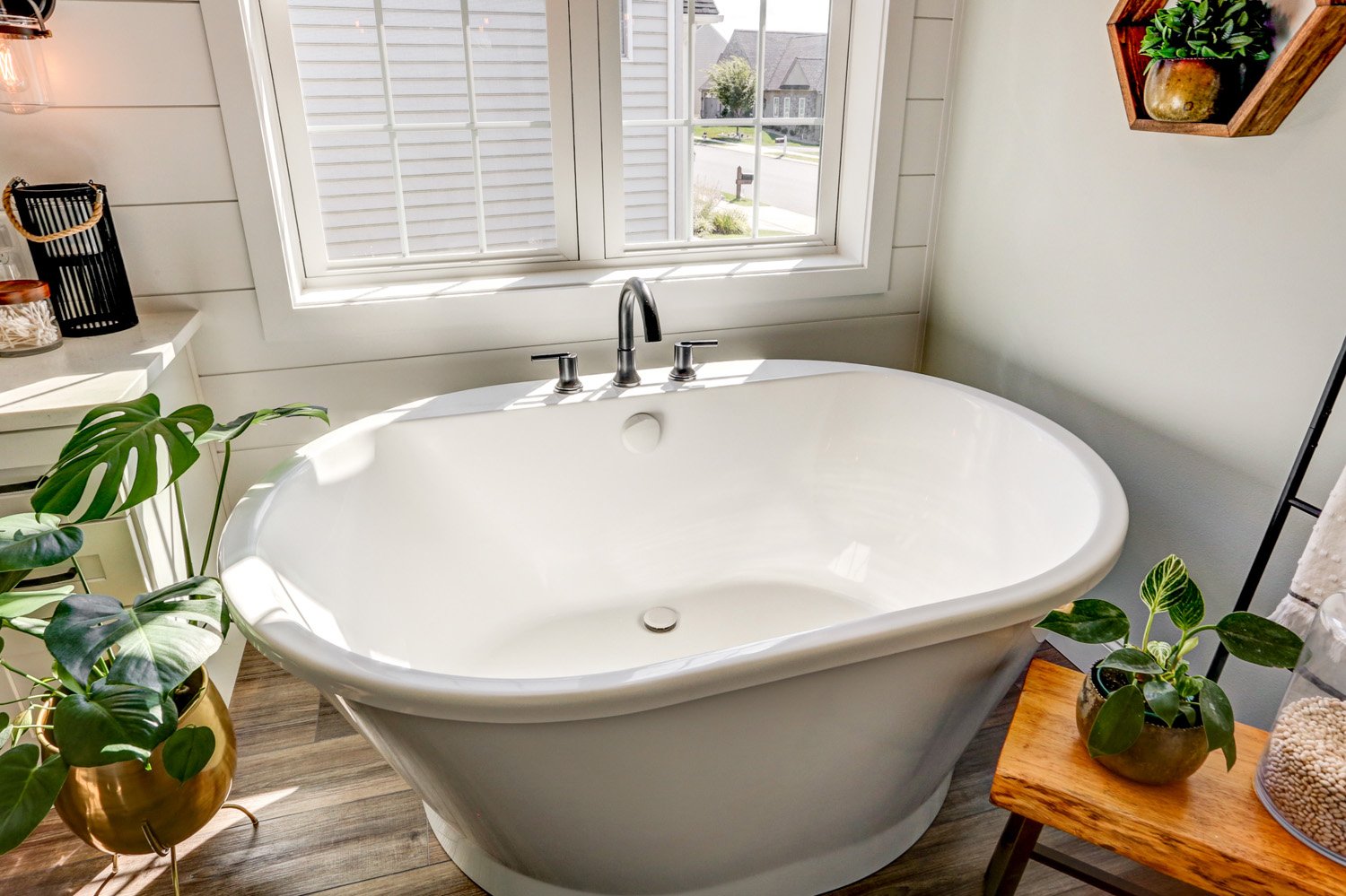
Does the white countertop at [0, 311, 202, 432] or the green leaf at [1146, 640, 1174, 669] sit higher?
the white countertop at [0, 311, 202, 432]

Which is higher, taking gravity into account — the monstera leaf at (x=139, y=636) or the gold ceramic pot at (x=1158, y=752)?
the monstera leaf at (x=139, y=636)

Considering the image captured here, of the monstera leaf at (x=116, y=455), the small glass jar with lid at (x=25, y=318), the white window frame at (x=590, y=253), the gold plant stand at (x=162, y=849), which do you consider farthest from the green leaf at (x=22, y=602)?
the white window frame at (x=590, y=253)

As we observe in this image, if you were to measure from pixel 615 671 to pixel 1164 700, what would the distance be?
688mm

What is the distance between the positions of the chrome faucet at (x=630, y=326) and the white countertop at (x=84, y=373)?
85 centimetres

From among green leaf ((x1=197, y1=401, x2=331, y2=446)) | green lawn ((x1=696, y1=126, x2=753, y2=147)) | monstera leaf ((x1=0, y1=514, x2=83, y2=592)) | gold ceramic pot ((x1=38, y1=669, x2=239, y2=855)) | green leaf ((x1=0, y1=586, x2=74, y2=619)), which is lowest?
gold ceramic pot ((x1=38, y1=669, x2=239, y2=855))

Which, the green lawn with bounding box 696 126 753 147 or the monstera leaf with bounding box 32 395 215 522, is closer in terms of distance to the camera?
the monstera leaf with bounding box 32 395 215 522

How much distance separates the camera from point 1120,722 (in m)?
1.08

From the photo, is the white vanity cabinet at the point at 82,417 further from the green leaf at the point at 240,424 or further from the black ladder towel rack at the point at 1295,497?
the black ladder towel rack at the point at 1295,497

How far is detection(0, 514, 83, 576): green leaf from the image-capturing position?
3.35 feet

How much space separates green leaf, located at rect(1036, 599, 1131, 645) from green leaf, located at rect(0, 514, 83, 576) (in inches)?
49.9

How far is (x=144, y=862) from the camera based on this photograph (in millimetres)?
1449

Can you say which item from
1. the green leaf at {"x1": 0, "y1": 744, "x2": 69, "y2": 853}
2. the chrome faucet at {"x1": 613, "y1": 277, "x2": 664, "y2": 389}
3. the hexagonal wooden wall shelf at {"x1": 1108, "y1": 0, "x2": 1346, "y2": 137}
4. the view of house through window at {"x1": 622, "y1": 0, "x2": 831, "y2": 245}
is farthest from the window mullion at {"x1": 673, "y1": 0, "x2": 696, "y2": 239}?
the green leaf at {"x1": 0, "y1": 744, "x2": 69, "y2": 853}

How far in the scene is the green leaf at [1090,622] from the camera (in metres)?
1.15

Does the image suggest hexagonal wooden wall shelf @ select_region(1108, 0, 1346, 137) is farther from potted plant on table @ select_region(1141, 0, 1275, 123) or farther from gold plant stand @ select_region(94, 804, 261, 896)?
gold plant stand @ select_region(94, 804, 261, 896)
